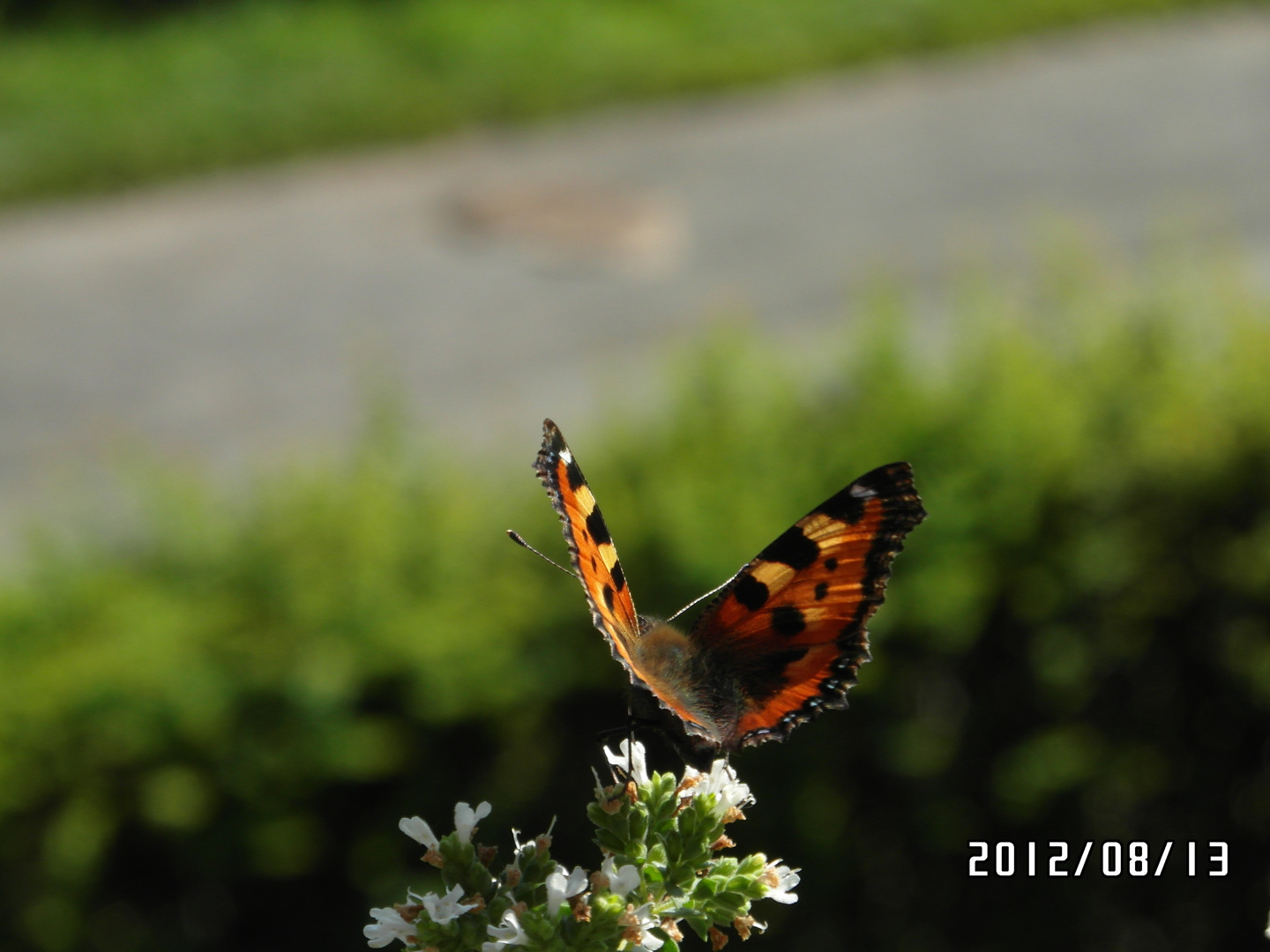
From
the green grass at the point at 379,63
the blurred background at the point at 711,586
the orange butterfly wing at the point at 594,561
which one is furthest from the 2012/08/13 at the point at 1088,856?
the green grass at the point at 379,63

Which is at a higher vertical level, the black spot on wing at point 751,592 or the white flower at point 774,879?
the black spot on wing at point 751,592

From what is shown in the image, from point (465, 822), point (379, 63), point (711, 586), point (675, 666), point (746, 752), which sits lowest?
point (465, 822)

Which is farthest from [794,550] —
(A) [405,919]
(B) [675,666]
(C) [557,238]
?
(C) [557,238]

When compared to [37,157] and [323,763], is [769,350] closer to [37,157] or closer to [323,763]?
[323,763]

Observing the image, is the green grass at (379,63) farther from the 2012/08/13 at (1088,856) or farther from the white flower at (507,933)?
the white flower at (507,933)

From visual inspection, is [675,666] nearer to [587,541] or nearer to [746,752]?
[587,541]

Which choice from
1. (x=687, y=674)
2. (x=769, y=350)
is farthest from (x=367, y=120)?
(x=687, y=674)
